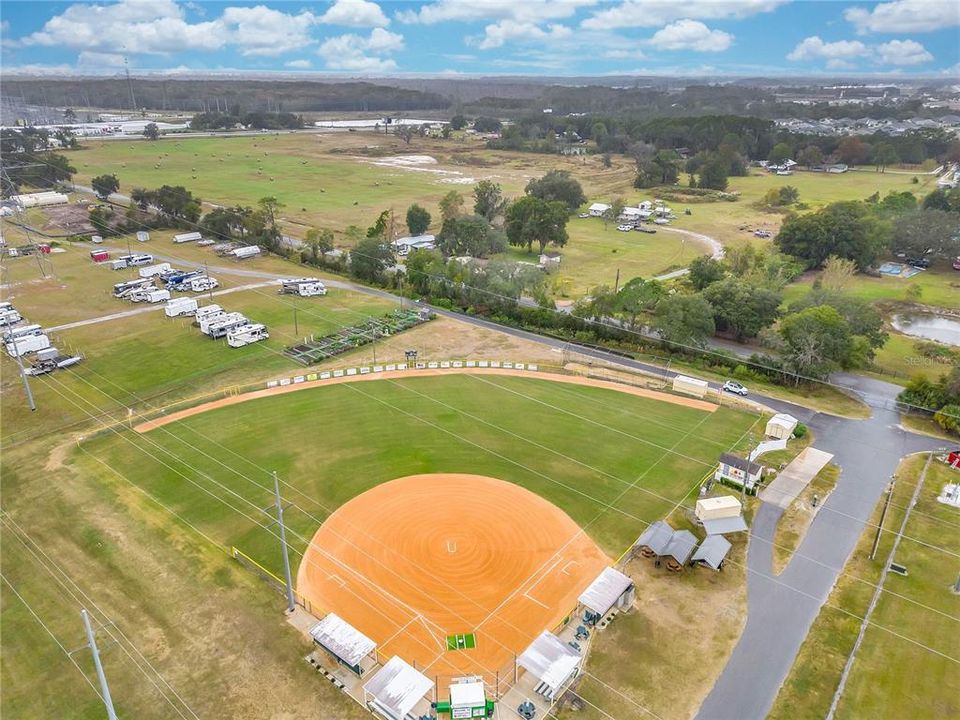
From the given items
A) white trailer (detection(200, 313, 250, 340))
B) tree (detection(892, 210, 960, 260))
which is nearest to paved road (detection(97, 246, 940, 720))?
white trailer (detection(200, 313, 250, 340))

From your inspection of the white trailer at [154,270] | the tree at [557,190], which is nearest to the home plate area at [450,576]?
the white trailer at [154,270]

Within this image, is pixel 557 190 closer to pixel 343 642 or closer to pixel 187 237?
pixel 187 237

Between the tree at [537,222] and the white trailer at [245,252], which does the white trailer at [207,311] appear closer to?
the white trailer at [245,252]

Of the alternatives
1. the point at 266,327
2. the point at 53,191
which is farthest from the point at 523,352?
the point at 53,191

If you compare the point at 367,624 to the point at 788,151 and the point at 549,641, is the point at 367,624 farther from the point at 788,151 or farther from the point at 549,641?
the point at 788,151

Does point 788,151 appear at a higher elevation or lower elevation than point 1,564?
higher
